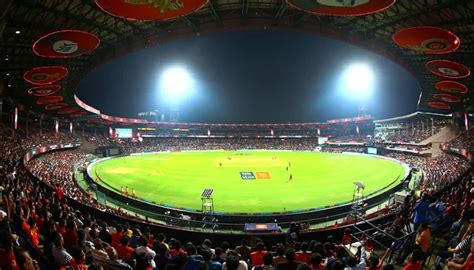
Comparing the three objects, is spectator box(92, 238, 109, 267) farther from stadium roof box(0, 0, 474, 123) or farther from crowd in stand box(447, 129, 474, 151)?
crowd in stand box(447, 129, 474, 151)

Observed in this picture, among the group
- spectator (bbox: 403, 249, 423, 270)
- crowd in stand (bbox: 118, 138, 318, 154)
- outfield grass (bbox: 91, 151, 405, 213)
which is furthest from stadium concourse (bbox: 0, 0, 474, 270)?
crowd in stand (bbox: 118, 138, 318, 154)

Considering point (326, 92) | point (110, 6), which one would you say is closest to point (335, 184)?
point (110, 6)

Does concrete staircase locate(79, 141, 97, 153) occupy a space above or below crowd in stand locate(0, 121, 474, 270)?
below

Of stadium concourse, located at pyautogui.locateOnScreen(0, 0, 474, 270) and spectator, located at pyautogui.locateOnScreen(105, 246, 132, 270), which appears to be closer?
spectator, located at pyautogui.locateOnScreen(105, 246, 132, 270)

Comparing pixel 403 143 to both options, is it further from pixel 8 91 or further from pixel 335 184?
pixel 8 91

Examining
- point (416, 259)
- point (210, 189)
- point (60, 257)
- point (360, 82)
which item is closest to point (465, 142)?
point (210, 189)

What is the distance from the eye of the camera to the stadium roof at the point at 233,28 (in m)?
15.5

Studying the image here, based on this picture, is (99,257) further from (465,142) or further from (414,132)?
(414,132)

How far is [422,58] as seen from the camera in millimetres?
25719

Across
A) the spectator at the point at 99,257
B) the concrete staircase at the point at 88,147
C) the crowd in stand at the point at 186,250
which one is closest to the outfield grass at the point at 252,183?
the crowd in stand at the point at 186,250

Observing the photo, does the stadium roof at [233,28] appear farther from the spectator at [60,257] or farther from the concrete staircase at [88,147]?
the concrete staircase at [88,147]

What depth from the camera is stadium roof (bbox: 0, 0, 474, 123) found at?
15.5 meters

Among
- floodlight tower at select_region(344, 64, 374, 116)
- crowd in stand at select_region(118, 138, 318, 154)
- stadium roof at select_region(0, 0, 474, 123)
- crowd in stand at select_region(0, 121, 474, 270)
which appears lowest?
crowd in stand at select_region(118, 138, 318, 154)

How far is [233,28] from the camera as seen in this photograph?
84.1 ft
